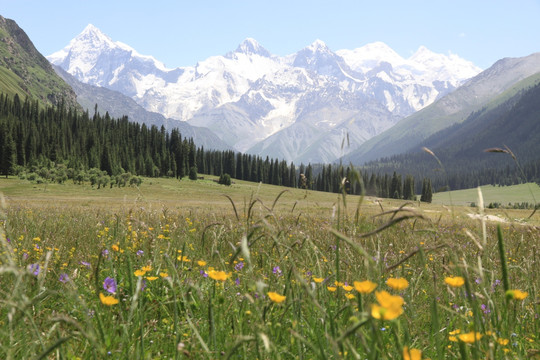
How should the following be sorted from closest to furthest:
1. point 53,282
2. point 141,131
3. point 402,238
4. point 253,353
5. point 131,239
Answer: point 253,353 → point 53,282 → point 131,239 → point 402,238 → point 141,131

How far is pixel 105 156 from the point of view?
93688 mm

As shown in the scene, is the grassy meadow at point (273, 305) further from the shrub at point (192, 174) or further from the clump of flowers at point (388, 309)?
the shrub at point (192, 174)

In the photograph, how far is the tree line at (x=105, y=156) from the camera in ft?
267

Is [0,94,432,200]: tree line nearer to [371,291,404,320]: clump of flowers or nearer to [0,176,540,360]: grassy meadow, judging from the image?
[0,176,540,360]: grassy meadow

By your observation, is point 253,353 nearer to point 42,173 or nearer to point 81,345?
point 81,345

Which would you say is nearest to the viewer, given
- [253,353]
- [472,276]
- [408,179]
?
[253,353]

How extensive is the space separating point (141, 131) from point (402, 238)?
422ft

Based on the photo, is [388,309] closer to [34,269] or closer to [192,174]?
[34,269]

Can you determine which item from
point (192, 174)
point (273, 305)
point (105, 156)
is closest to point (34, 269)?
point (273, 305)

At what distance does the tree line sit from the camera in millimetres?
81438

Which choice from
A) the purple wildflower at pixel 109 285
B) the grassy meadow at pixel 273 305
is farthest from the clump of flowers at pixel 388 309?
the purple wildflower at pixel 109 285

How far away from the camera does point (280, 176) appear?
492 feet

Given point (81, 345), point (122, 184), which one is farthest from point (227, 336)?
point (122, 184)

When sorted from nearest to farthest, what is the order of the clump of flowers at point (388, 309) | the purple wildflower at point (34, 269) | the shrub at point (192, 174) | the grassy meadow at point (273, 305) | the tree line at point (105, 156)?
the clump of flowers at point (388, 309) → the grassy meadow at point (273, 305) → the purple wildflower at point (34, 269) → the tree line at point (105, 156) → the shrub at point (192, 174)
